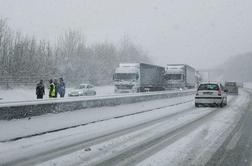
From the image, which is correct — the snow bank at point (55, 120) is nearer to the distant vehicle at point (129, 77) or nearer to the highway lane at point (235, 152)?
the highway lane at point (235, 152)

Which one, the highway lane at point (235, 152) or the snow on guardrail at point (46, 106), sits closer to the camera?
the highway lane at point (235, 152)

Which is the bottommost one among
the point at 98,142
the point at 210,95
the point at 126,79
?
the point at 98,142

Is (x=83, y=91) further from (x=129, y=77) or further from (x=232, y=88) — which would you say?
(x=232, y=88)

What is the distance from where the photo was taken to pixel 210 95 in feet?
84.1

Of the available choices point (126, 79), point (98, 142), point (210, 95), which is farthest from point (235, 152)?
point (126, 79)

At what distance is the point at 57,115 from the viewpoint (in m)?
13.0

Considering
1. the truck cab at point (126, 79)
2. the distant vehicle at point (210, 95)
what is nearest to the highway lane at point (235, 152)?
the distant vehicle at point (210, 95)

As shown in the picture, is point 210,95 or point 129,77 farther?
point 129,77

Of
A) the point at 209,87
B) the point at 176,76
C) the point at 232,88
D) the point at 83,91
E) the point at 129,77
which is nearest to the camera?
the point at 209,87

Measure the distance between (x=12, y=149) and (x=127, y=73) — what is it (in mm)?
33279

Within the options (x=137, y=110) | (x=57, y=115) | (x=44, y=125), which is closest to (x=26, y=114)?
(x=44, y=125)

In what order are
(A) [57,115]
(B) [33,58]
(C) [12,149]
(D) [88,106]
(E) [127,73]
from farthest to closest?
(B) [33,58]
(E) [127,73]
(D) [88,106]
(A) [57,115]
(C) [12,149]

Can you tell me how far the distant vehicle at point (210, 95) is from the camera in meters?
25.5

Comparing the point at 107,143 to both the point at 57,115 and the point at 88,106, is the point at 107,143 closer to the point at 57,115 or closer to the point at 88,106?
the point at 57,115
